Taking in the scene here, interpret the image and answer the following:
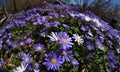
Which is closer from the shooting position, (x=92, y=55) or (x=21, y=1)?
(x=92, y=55)

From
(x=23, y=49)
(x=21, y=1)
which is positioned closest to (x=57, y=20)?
(x=23, y=49)

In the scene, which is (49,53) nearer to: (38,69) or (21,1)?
(38,69)

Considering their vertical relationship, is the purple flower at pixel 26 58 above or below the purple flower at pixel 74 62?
above

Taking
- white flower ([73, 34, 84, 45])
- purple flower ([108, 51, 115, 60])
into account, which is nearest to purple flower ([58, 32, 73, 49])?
white flower ([73, 34, 84, 45])

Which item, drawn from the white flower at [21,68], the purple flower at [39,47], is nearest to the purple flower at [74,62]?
the purple flower at [39,47]

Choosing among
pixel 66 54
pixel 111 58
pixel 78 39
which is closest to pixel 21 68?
pixel 66 54

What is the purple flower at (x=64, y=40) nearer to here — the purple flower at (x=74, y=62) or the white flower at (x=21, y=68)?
the purple flower at (x=74, y=62)

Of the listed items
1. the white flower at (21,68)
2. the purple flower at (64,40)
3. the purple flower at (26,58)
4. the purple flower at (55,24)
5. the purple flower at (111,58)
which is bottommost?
the purple flower at (111,58)
